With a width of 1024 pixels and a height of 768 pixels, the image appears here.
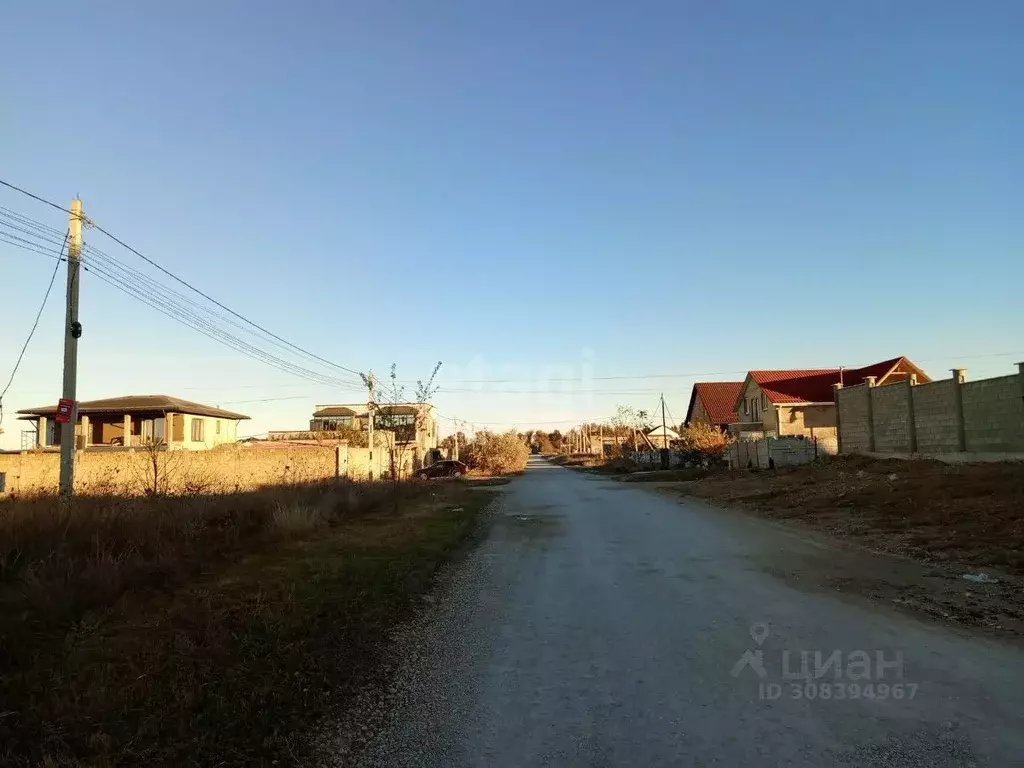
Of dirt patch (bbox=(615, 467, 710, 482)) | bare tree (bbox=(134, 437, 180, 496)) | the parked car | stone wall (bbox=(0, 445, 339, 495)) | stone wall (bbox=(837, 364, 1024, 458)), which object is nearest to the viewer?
bare tree (bbox=(134, 437, 180, 496))

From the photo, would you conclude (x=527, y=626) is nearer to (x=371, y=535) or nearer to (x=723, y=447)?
(x=371, y=535)

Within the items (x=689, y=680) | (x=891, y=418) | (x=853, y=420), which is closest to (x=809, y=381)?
(x=853, y=420)

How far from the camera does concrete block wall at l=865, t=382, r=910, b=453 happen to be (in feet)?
90.8

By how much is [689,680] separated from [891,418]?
27.1 metres

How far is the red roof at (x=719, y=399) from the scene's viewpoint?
67500mm

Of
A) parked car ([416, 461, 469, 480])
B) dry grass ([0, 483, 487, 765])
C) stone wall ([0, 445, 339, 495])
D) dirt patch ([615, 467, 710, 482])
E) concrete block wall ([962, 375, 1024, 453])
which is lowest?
dirt patch ([615, 467, 710, 482])

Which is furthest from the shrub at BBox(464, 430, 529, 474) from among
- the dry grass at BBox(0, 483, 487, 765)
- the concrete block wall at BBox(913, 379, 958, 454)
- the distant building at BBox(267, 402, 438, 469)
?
the dry grass at BBox(0, 483, 487, 765)

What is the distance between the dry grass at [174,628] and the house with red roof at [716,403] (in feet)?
191

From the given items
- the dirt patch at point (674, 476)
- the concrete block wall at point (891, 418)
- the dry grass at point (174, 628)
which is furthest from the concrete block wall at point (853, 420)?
the dry grass at point (174, 628)

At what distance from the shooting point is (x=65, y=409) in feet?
54.7

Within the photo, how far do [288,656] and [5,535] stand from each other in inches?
198

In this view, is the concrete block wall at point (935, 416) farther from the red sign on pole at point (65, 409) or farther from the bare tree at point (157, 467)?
the red sign on pole at point (65, 409)

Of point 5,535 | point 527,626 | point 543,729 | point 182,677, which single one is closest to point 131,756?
point 182,677

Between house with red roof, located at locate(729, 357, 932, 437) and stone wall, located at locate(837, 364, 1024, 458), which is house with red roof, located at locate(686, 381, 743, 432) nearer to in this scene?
house with red roof, located at locate(729, 357, 932, 437)
